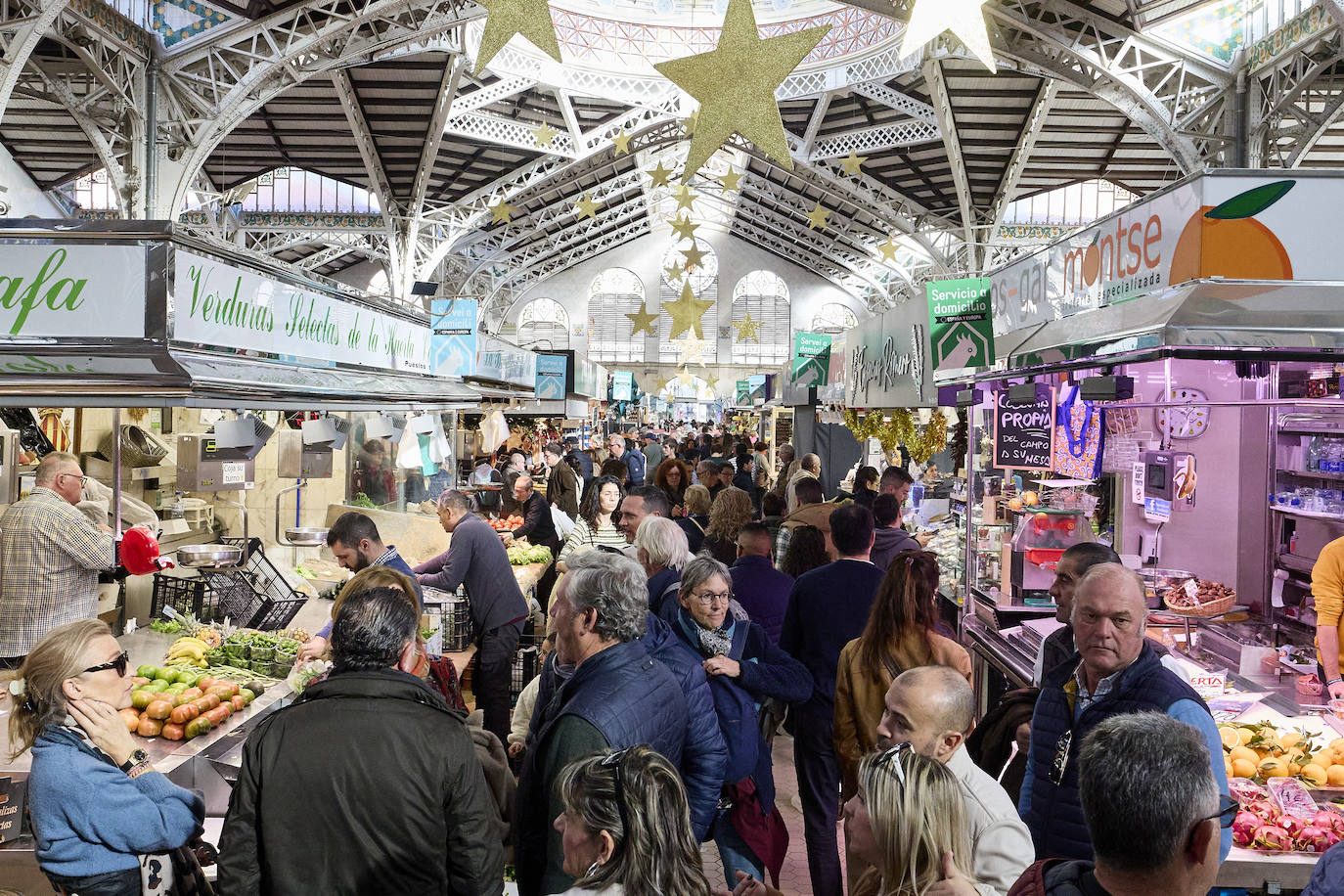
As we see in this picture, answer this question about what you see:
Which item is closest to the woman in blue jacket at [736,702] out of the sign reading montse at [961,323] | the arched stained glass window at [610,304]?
the sign reading montse at [961,323]

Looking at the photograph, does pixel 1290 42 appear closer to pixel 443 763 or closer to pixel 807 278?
pixel 443 763

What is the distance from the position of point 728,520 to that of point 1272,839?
327cm

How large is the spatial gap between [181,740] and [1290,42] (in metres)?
11.3

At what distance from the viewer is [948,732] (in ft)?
7.28

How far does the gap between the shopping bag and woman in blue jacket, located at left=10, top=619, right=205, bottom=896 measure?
15.2 feet

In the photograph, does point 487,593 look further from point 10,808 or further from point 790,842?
point 10,808

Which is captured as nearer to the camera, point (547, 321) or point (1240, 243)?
point (1240, 243)

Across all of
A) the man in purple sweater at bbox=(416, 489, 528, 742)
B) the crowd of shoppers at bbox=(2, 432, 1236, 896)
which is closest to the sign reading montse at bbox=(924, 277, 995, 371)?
the crowd of shoppers at bbox=(2, 432, 1236, 896)

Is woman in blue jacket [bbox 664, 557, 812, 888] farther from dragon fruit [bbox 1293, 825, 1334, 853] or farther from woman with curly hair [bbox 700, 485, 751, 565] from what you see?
woman with curly hair [bbox 700, 485, 751, 565]

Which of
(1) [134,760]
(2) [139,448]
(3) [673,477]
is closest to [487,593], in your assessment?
(1) [134,760]

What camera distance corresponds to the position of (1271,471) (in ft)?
18.1

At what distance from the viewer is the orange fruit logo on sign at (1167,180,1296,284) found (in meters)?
3.08

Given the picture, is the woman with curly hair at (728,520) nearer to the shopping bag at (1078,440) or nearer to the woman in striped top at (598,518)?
the woman in striped top at (598,518)

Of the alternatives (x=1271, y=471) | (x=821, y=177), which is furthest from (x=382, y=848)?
(x=821, y=177)
